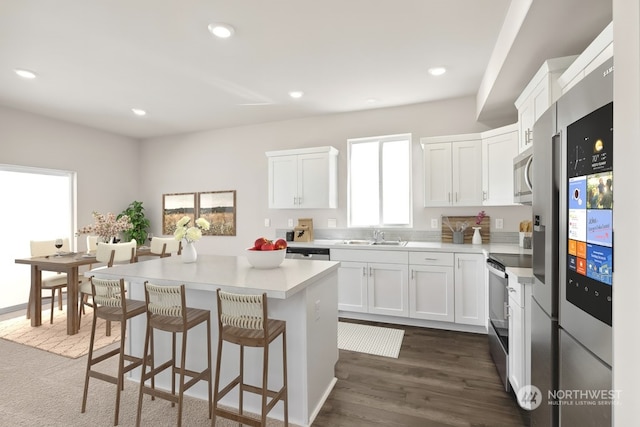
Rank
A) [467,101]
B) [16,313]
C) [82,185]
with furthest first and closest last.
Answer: [82,185]
[16,313]
[467,101]

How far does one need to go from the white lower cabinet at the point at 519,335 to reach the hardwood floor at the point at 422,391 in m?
0.26

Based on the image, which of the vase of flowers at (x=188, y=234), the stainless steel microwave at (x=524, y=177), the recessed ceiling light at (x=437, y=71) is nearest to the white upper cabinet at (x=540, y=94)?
the stainless steel microwave at (x=524, y=177)

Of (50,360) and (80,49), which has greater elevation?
(80,49)

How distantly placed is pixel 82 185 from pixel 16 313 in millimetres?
1997

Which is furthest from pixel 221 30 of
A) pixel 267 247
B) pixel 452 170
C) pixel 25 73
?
pixel 452 170

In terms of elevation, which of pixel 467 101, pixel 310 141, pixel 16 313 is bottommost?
pixel 16 313

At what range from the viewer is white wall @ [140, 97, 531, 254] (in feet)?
13.4

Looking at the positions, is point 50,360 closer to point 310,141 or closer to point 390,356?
point 390,356

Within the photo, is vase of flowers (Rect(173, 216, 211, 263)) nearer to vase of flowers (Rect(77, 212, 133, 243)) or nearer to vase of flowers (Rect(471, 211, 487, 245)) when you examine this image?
vase of flowers (Rect(77, 212, 133, 243))

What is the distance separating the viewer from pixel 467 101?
3.94 metres

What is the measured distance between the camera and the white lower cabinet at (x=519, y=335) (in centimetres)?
188

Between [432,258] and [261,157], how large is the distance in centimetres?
309
